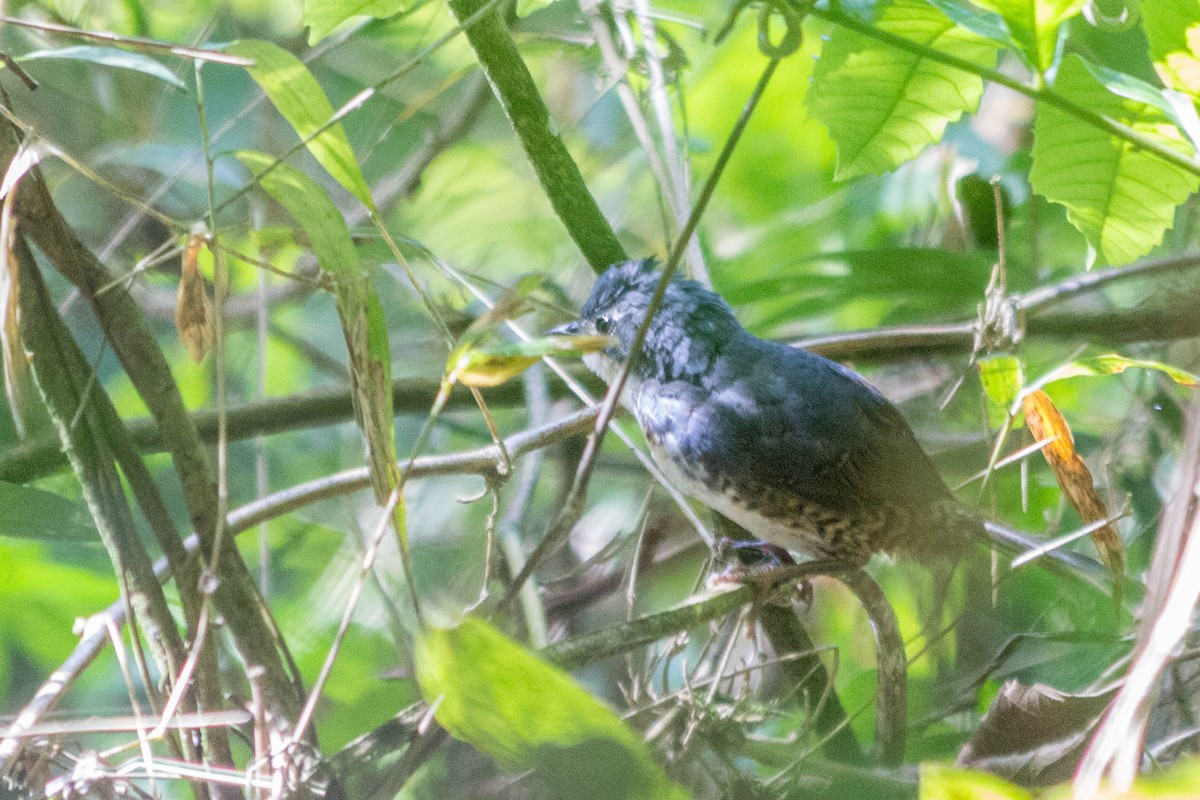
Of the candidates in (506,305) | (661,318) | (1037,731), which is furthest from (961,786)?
(661,318)

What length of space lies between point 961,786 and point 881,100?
1.14 meters

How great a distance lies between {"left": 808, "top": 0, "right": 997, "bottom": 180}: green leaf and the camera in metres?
1.66

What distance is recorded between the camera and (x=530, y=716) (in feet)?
3.39

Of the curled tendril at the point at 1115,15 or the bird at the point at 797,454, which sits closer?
the curled tendril at the point at 1115,15

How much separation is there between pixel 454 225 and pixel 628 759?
2.88 meters

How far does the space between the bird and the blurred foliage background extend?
0.42 feet

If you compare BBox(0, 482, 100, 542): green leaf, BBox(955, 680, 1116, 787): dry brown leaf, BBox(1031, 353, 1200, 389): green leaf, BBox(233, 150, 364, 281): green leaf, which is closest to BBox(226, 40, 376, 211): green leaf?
BBox(233, 150, 364, 281): green leaf

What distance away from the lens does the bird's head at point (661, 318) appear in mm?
2361

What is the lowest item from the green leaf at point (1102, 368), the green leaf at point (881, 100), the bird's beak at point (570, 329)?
the bird's beak at point (570, 329)

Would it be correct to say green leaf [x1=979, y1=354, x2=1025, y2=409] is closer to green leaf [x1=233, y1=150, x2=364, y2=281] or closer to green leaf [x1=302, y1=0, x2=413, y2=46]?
green leaf [x1=233, y1=150, x2=364, y2=281]

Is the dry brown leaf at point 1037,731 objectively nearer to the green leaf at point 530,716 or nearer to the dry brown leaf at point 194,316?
the green leaf at point 530,716

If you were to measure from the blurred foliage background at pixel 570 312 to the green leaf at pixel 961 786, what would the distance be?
0.82m

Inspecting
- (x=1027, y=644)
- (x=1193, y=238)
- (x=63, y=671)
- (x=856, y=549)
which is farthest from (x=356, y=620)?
(x=1193, y=238)

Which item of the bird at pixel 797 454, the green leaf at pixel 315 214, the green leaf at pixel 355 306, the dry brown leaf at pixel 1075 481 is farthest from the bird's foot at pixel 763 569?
the green leaf at pixel 315 214
